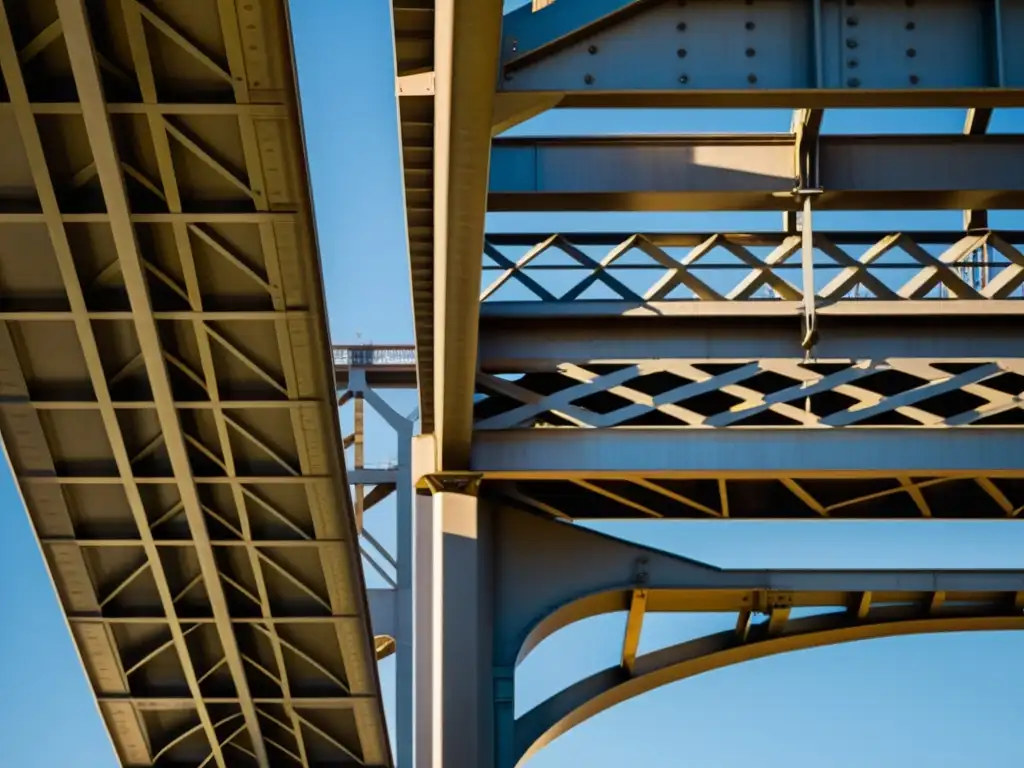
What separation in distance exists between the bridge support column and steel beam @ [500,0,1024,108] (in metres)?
5.50

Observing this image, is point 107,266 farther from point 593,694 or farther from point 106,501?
point 593,694

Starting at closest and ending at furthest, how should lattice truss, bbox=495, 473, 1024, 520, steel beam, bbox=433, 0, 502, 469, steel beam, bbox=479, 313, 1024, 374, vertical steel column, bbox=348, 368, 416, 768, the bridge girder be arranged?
1. steel beam, bbox=433, 0, 502, 469
2. steel beam, bbox=479, 313, 1024, 374
3. the bridge girder
4. lattice truss, bbox=495, 473, 1024, 520
5. vertical steel column, bbox=348, 368, 416, 768

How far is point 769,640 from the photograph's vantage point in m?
19.6

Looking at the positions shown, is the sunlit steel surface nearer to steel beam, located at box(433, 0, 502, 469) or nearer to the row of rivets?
steel beam, located at box(433, 0, 502, 469)

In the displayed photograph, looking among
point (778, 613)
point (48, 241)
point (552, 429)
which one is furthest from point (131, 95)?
point (778, 613)

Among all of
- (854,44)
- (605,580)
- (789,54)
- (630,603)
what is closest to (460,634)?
(605,580)

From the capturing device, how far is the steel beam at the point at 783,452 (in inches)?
655

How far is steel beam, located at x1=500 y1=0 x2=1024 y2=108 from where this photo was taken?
12617 mm

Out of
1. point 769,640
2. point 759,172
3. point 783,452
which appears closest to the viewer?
point 783,452

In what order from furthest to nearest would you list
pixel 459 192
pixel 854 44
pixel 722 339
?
pixel 722 339
pixel 854 44
pixel 459 192

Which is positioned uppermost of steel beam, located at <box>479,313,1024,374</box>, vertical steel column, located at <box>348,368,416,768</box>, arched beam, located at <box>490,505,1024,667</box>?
steel beam, located at <box>479,313,1024,374</box>

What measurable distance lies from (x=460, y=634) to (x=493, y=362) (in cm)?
271

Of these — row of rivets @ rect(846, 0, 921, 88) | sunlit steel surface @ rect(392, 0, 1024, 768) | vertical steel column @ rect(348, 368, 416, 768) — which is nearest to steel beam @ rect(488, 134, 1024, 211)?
sunlit steel surface @ rect(392, 0, 1024, 768)

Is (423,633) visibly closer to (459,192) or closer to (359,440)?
(459,192)
